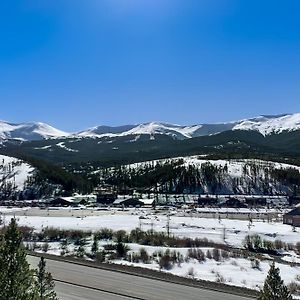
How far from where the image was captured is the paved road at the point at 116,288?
26797 millimetres

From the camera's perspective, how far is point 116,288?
28984 mm

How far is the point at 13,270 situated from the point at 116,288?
658 inches

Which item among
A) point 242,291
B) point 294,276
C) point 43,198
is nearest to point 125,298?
point 242,291

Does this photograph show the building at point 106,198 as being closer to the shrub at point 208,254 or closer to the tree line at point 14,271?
the shrub at point 208,254

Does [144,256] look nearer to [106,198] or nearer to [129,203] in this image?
[129,203]

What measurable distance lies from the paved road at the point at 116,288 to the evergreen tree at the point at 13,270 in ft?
45.6

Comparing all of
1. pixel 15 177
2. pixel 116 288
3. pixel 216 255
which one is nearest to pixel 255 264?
pixel 216 255

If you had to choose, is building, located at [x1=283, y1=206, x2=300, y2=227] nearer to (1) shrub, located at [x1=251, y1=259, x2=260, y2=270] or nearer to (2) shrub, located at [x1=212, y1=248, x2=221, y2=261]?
(2) shrub, located at [x1=212, y1=248, x2=221, y2=261]

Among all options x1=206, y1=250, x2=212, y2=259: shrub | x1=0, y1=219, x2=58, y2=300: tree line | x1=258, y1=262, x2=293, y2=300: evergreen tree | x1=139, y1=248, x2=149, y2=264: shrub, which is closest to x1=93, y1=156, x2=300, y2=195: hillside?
x1=206, y1=250, x2=212, y2=259: shrub

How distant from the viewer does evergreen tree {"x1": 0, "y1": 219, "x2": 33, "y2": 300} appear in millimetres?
12836

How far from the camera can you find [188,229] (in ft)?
226

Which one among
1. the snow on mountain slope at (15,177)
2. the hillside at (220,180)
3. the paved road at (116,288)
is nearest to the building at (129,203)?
the hillside at (220,180)

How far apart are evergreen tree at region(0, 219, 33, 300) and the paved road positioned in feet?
45.6

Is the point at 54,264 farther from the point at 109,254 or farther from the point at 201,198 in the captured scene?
the point at 201,198
